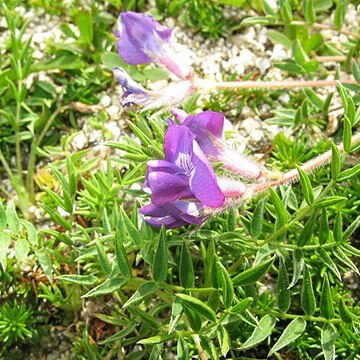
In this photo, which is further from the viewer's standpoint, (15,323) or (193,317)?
(15,323)

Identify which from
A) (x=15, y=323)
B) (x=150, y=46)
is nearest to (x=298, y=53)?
(x=150, y=46)

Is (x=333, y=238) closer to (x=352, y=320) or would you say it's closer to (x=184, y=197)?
(x=352, y=320)

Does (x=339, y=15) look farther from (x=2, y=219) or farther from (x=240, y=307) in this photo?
(x=2, y=219)

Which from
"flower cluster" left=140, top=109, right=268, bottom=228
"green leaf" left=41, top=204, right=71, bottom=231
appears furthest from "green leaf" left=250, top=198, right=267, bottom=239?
"green leaf" left=41, top=204, right=71, bottom=231

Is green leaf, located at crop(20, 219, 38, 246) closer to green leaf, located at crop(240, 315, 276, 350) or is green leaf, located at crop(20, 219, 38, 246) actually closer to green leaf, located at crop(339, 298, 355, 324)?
green leaf, located at crop(240, 315, 276, 350)

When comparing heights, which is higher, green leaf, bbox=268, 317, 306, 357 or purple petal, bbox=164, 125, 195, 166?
purple petal, bbox=164, 125, 195, 166

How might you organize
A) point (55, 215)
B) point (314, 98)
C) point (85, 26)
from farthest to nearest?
point (85, 26) → point (314, 98) → point (55, 215)

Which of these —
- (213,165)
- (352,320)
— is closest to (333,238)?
(352,320)
